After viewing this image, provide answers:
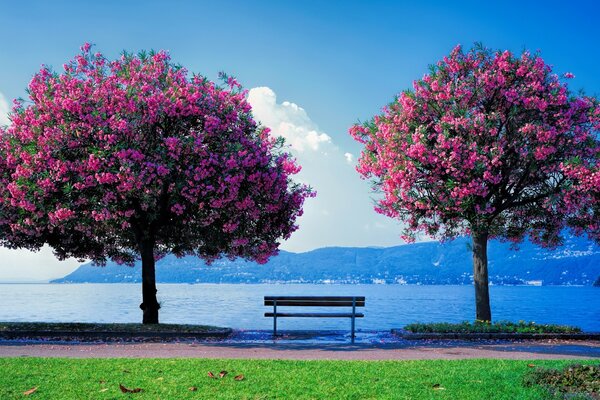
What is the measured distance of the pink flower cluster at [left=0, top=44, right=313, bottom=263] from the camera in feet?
66.9

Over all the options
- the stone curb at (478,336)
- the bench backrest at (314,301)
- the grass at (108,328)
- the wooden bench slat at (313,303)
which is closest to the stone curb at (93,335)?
the grass at (108,328)

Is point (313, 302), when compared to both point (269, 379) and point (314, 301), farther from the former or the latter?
point (269, 379)

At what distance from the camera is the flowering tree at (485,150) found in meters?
21.7

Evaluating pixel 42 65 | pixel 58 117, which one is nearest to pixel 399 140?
pixel 58 117

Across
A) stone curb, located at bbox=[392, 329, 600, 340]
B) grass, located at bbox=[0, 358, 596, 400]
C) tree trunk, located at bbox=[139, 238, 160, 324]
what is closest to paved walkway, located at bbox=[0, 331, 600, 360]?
stone curb, located at bbox=[392, 329, 600, 340]

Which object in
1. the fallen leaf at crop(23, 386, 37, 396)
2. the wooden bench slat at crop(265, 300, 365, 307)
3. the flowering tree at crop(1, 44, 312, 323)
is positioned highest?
the flowering tree at crop(1, 44, 312, 323)

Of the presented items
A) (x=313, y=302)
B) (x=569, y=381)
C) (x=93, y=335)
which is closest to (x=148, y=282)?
(x=93, y=335)

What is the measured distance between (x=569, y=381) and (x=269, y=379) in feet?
16.4

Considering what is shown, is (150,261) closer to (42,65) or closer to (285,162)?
(285,162)

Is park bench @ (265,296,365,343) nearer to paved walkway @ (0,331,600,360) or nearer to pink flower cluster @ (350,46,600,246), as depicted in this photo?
paved walkway @ (0,331,600,360)

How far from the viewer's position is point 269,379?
11.0m

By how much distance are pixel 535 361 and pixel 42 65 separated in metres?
19.2

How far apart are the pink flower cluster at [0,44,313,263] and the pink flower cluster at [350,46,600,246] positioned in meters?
4.34

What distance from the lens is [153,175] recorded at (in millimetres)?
20297
